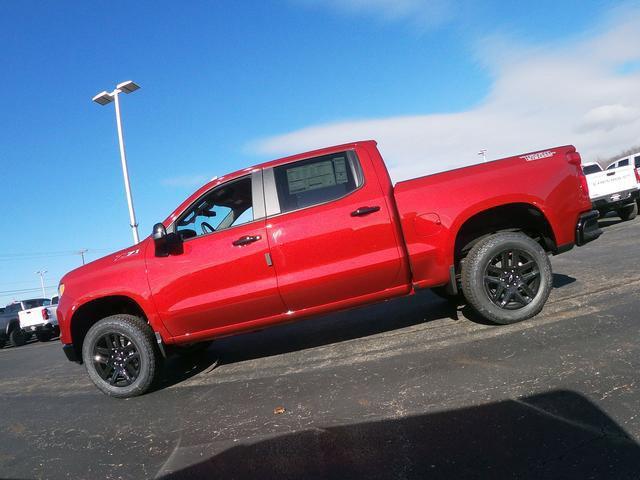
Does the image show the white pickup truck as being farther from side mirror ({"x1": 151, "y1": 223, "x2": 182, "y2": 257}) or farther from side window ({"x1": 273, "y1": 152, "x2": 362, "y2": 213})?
side mirror ({"x1": 151, "y1": 223, "x2": 182, "y2": 257})

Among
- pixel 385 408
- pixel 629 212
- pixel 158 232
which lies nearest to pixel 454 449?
pixel 385 408

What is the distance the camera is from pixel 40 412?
4.55 metres

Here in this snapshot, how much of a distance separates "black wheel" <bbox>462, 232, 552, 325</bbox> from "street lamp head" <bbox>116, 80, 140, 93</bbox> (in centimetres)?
1287

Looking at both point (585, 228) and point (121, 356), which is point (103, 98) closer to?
point (121, 356)

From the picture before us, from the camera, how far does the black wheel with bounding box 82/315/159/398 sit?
4340 millimetres

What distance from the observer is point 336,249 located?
4152 millimetres

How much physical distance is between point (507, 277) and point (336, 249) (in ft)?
5.48

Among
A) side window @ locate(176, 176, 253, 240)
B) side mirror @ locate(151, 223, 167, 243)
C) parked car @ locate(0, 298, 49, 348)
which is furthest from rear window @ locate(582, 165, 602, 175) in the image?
parked car @ locate(0, 298, 49, 348)

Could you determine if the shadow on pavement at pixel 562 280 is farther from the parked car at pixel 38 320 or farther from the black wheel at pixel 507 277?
the parked car at pixel 38 320

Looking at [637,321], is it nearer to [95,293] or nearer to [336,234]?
[336,234]

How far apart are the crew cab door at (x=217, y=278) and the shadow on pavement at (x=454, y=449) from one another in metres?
1.38

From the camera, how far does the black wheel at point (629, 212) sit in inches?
499

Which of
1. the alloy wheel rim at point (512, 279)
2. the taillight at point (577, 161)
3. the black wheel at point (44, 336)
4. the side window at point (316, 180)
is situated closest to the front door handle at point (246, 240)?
Result: the side window at point (316, 180)

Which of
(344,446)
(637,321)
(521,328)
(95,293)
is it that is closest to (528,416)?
(344,446)
